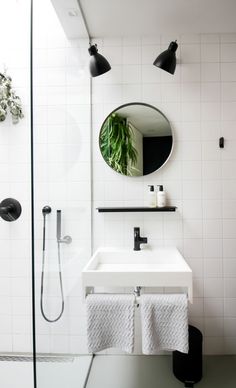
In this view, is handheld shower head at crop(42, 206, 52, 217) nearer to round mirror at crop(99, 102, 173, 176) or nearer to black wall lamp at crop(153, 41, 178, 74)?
round mirror at crop(99, 102, 173, 176)

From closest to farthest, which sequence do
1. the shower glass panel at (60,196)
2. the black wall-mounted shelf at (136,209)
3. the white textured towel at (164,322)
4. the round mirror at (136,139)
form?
the shower glass panel at (60,196)
the white textured towel at (164,322)
the black wall-mounted shelf at (136,209)
the round mirror at (136,139)

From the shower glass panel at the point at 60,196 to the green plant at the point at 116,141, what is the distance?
15 centimetres

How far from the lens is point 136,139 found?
2.04m

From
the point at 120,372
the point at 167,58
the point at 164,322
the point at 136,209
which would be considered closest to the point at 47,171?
the point at 136,209

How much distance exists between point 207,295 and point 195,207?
2.40ft

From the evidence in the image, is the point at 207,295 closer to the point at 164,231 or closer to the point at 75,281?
the point at 164,231

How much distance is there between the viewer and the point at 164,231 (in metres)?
2.04

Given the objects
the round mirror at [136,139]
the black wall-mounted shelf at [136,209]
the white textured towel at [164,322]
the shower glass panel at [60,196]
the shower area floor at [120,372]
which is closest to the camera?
the shower glass panel at [60,196]

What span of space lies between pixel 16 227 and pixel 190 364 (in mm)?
1683

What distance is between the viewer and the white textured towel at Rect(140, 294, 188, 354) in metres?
1.43

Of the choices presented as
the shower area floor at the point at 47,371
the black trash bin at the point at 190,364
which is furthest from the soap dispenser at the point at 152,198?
the shower area floor at the point at 47,371

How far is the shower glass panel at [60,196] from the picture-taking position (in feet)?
3.74

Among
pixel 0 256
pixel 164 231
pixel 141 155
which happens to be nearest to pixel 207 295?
pixel 164 231

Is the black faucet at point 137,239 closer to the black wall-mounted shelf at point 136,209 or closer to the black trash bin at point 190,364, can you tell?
the black wall-mounted shelf at point 136,209
